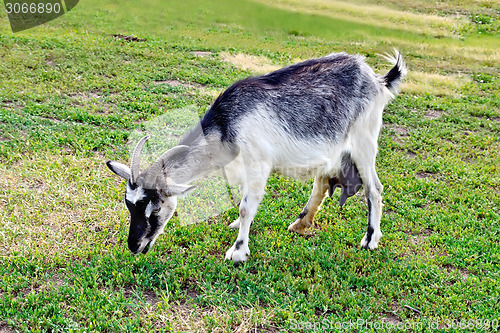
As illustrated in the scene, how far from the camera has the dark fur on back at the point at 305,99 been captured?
5484 mm

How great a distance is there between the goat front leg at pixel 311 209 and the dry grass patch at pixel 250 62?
24.1 ft

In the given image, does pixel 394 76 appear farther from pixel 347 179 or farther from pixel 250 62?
pixel 250 62

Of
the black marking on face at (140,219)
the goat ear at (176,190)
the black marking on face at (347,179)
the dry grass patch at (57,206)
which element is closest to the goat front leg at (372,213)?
the black marking on face at (347,179)

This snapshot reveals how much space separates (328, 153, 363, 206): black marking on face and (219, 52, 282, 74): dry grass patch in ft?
24.1

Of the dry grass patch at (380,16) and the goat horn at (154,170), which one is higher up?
the goat horn at (154,170)

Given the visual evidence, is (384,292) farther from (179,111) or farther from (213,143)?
(179,111)

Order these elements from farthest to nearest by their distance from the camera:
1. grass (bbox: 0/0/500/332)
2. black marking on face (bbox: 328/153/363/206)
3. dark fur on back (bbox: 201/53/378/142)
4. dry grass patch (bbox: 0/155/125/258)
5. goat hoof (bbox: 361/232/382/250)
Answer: black marking on face (bbox: 328/153/363/206) → goat hoof (bbox: 361/232/382/250) → dry grass patch (bbox: 0/155/125/258) → dark fur on back (bbox: 201/53/378/142) → grass (bbox: 0/0/500/332)

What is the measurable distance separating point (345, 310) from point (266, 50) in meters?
12.4

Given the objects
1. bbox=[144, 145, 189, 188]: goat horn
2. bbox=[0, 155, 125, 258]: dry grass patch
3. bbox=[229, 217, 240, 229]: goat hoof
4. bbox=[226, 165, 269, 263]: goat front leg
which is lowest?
bbox=[229, 217, 240, 229]: goat hoof

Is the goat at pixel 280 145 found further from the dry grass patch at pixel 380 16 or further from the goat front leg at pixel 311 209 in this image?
the dry grass patch at pixel 380 16

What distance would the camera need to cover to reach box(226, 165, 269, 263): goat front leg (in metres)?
5.54

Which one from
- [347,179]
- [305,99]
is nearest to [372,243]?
[347,179]

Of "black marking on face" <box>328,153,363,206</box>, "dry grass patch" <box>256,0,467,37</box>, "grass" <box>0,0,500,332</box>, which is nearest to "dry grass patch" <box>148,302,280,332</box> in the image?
"grass" <box>0,0,500,332</box>

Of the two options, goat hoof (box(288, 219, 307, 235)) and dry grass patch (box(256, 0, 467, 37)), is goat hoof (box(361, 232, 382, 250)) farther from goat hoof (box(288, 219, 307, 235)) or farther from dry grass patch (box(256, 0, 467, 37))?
dry grass patch (box(256, 0, 467, 37))
